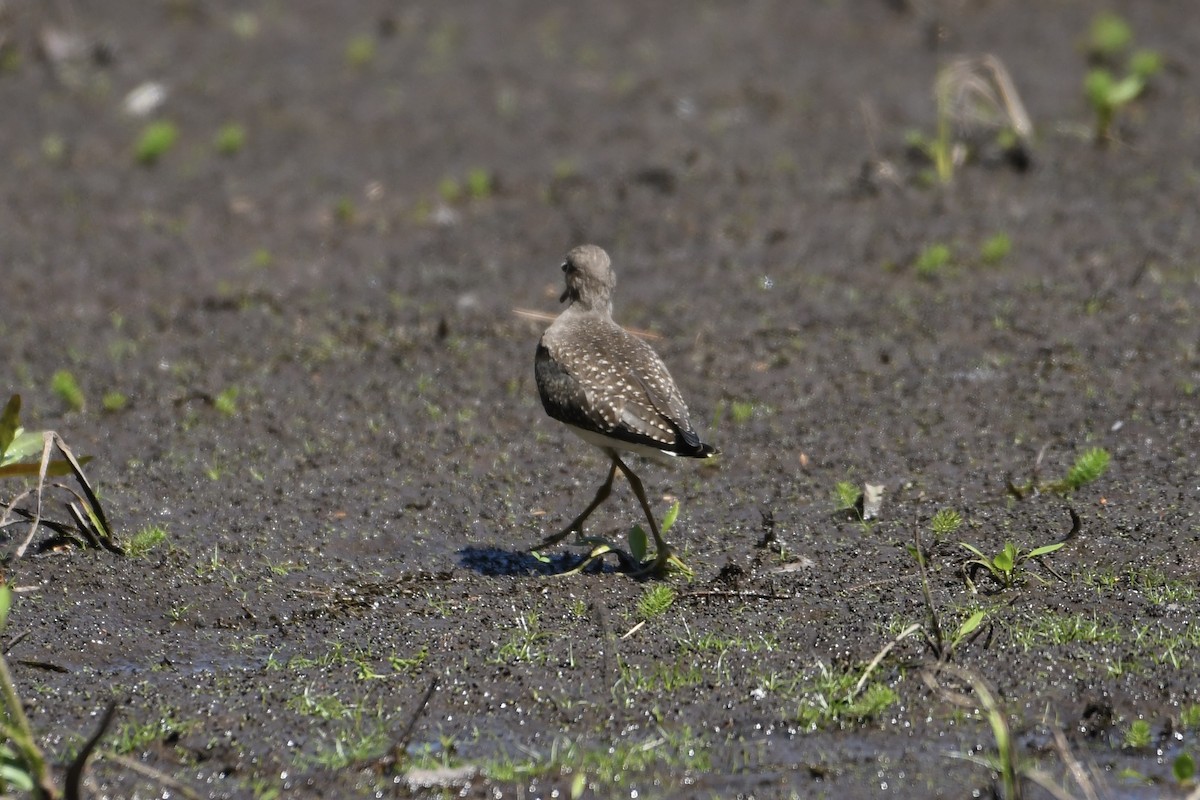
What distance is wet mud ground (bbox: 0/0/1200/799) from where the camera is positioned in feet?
18.7

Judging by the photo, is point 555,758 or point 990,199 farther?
point 990,199

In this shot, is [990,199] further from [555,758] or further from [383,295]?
[555,758]

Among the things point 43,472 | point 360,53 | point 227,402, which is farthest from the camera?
point 360,53

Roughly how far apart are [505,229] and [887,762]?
7.15 meters

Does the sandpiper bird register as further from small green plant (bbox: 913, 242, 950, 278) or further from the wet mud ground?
small green plant (bbox: 913, 242, 950, 278)

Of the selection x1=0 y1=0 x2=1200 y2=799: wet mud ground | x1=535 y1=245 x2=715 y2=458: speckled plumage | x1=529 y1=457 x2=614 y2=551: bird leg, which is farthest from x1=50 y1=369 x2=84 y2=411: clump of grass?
x1=529 y1=457 x2=614 y2=551: bird leg

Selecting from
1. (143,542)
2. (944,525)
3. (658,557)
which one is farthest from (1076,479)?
(143,542)

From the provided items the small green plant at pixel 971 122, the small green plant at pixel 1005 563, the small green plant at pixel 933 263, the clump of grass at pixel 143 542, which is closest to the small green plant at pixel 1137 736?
the small green plant at pixel 1005 563

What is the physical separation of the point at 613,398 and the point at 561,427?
1960 mm

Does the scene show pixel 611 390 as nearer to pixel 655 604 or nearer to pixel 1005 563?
pixel 655 604

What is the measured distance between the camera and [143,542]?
7.36m

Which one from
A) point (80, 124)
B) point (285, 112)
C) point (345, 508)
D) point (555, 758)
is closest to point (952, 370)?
point (345, 508)

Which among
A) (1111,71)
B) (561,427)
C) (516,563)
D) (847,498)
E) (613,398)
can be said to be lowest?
(561,427)

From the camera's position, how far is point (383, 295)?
10828mm
